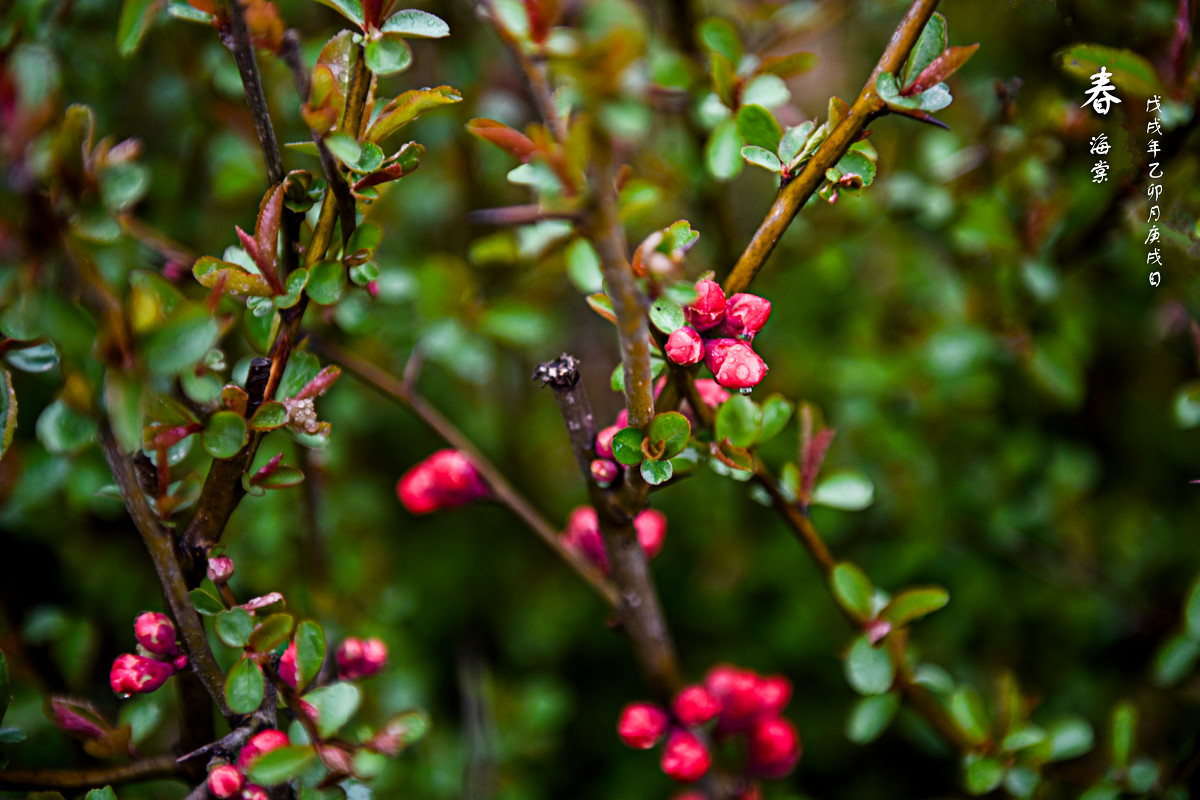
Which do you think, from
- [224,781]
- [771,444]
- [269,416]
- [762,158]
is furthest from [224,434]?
[771,444]

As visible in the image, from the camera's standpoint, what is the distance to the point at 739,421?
573 millimetres

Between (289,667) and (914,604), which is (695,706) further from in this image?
(289,667)

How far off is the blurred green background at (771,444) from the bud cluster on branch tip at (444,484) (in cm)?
26

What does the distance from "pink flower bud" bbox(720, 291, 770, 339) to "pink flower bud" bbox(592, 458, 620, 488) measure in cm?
15

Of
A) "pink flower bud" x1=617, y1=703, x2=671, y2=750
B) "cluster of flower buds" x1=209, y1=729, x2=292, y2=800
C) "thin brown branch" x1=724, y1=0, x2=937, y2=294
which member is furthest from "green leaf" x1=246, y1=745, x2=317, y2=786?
"thin brown branch" x1=724, y1=0, x2=937, y2=294

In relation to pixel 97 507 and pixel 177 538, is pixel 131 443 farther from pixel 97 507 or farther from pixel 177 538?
pixel 97 507

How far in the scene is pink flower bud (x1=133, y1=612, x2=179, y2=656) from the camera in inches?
23.0

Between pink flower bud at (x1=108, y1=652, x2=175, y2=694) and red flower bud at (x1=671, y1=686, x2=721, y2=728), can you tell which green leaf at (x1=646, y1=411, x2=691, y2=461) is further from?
pink flower bud at (x1=108, y1=652, x2=175, y2=694)

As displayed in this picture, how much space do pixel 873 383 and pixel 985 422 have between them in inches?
11.0

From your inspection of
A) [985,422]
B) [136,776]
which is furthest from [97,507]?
[985,422]

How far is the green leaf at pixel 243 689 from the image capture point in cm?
56

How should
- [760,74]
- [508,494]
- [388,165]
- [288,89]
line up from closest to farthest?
[388,165] < [760,74] < [508,494] < [288,89]

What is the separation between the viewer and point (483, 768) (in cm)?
114

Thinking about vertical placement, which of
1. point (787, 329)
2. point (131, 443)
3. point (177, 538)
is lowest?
point (787, 329)
